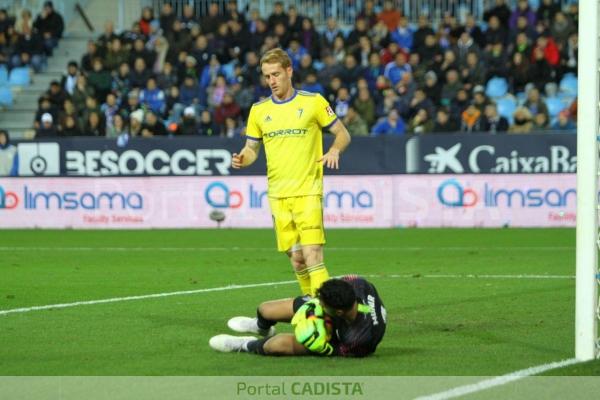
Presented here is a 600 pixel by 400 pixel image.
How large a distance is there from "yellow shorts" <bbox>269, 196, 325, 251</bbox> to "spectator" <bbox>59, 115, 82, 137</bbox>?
18056mm

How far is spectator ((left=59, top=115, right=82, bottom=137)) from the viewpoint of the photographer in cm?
2764

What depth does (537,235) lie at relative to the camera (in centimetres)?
2214

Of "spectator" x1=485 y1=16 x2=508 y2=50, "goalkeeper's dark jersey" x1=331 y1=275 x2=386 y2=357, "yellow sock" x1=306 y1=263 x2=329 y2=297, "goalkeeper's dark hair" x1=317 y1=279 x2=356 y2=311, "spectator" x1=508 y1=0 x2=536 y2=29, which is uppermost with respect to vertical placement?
"spectator" x1=508 y1=0 x2=536 y2=29

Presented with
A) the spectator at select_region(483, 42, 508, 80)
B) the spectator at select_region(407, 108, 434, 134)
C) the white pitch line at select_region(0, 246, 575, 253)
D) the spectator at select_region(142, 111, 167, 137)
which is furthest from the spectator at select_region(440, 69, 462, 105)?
the white pitch line at select_region(0, 246, 575, 253)

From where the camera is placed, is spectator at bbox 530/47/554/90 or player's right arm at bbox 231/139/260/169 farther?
spectator at bbox 530/47/554/90

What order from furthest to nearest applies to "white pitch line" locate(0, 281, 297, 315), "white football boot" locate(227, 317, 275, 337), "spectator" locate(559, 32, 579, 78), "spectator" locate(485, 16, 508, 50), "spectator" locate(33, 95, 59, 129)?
"spectator" locate(33, 95, 59, 129), "spectator" locate(485, 16, 508, 50), "spectator" locate(559, 32, 579, 78), "white pitch line" locate(0, 281, 297, 315), "white football boot" locate(227, 317, 275, 337)

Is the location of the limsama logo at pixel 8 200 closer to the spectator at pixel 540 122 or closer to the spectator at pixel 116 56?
the spectator at pixel 116 56

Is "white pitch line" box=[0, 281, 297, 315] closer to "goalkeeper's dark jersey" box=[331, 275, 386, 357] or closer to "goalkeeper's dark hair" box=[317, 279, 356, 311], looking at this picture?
"goalkeeper's dark jersey" box=[331, 275, 386, 357]

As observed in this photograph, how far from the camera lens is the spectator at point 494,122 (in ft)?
83.1

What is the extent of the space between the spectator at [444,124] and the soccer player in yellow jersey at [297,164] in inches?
608

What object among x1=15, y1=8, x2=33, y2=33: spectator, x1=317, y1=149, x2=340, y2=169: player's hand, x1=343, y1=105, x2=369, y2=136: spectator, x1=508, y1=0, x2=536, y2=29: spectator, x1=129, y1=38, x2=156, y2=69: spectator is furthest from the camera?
x1=15, y1=8, x2=33, y2=33: spectator

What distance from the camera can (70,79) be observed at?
30.1 meters

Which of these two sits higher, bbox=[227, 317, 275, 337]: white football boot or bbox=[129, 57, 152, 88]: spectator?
bbox=[129, 57, 152, 88]: spectator

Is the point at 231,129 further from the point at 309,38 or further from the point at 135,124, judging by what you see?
the point at 309,38
